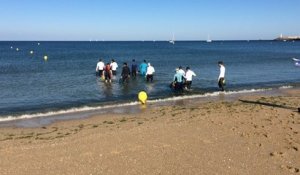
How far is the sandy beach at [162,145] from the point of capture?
8945 millimetres

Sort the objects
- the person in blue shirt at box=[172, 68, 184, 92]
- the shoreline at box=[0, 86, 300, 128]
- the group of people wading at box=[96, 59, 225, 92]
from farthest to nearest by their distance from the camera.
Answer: the group of people wading at box=[96, 59, 225, 92]
the person in blue shirt at box=[172, 68, 184, 92]
the shoreline at box=[0, 86, 300, 128]

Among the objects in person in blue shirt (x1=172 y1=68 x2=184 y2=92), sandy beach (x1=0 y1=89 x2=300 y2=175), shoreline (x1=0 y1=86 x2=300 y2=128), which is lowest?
shoreline (x1=0 y1=86 x2=300 y2=128)

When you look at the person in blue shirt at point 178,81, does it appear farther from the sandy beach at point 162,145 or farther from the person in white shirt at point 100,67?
the person in white shirt at point 100,67

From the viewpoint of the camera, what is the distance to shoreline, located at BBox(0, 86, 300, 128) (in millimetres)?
15391

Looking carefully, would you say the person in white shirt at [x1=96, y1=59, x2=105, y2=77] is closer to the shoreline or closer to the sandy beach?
the shoreline

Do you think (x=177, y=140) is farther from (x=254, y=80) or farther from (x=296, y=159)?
(x=254, y=80)

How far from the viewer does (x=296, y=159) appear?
30.9 feet

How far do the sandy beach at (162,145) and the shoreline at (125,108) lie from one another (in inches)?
37.4

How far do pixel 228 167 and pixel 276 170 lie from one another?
40.5 inches

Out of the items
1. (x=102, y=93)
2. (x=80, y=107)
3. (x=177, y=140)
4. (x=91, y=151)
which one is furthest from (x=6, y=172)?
(x=102, y=93)

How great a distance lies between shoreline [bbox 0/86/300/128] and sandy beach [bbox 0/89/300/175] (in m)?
0.95

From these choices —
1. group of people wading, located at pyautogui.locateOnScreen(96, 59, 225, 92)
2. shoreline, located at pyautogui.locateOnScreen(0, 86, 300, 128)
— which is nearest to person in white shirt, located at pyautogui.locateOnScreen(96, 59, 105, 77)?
group of people wading, located at pyautogui.locateOnScreen(96, 59, 225, 92)

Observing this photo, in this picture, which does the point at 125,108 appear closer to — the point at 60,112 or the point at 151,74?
the point at 60,112

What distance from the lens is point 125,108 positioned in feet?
60.5
